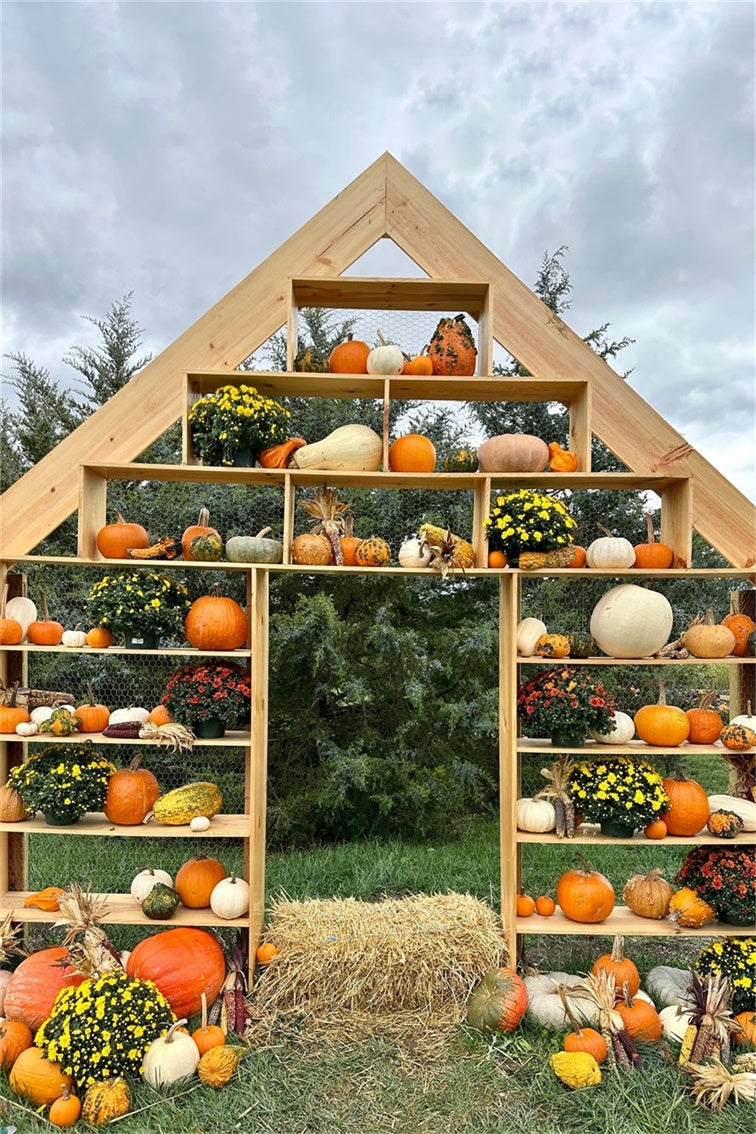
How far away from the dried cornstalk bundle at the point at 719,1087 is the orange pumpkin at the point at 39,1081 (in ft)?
7.91

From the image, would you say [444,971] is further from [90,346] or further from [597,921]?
[90,346]

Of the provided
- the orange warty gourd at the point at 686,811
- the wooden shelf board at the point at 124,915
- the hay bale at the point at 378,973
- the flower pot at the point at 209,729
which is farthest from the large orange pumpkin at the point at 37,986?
the orange warty gourd at the point at 686,811

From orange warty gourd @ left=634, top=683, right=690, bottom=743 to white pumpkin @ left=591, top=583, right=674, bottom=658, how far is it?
22cm

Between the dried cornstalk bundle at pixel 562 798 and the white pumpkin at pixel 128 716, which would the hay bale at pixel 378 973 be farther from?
the white pumpkin at pixel 128 716

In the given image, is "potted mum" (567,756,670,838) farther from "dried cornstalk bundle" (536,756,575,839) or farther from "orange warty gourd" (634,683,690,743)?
"orange warty gourd" (634,683,690,743)

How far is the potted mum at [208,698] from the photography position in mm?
3539

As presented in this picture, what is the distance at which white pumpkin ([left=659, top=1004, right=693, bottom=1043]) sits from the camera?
3.16 m

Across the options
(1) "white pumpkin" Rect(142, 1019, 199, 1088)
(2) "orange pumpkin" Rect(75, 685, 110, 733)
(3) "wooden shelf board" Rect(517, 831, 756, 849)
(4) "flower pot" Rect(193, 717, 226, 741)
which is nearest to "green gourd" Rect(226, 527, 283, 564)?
(4) "flower pot" Rect(193, 717, 226, 741)

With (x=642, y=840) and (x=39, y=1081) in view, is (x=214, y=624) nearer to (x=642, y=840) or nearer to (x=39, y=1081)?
(x=39, y=1081)

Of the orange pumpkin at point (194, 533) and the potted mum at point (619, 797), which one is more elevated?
the orange pumpkin at point (194, 533)

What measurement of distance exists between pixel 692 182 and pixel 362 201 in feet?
6.97

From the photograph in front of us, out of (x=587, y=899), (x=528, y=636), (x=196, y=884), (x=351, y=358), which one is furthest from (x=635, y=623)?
(x=196, y=884)

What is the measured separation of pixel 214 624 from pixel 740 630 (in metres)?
2.63

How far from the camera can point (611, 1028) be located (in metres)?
3.02
